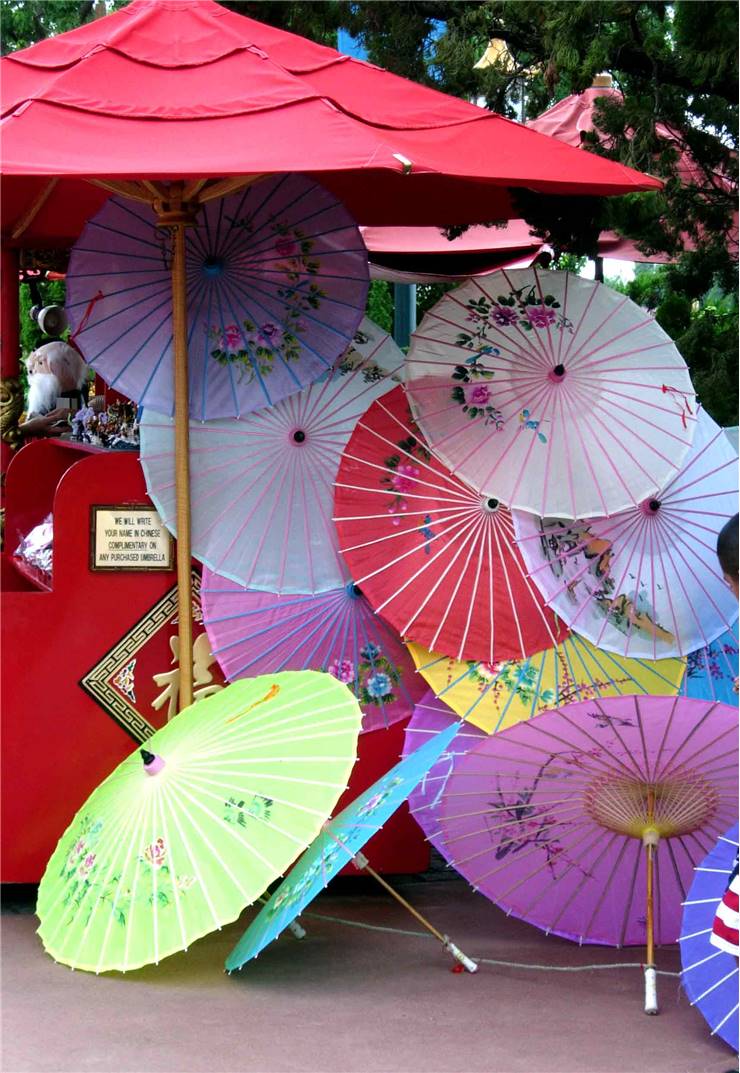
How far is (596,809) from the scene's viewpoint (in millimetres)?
3277

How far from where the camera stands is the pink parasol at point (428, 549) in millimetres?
3836

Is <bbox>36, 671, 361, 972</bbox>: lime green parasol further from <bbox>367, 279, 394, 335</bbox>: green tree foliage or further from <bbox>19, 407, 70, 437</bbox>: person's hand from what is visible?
<bbox>367, 279, 394, 335</bbox>: green tree foliage

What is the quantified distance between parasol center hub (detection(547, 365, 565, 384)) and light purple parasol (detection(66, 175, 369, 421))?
63cm

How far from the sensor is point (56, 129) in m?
3.28

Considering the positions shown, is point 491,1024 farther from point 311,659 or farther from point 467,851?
point 311,659

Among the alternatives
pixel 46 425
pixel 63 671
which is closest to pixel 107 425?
pixel 46 425

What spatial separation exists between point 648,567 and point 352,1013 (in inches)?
56.8

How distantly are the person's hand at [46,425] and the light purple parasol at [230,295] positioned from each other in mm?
1641

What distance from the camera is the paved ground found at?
9.78 ft

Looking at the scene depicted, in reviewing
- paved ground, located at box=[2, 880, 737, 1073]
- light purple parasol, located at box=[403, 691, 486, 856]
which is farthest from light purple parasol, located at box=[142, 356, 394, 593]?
paved ground, located at box=[2, 880, 737, 1073]

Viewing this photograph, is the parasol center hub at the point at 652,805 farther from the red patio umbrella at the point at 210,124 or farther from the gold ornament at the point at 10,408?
the gold ornament at the point at 10,408

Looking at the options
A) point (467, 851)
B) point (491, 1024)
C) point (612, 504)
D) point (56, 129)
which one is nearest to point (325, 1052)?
point (491, 1024)

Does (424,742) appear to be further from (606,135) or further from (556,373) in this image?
(606,135)

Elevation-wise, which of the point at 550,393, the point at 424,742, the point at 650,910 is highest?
the point at 550,393
